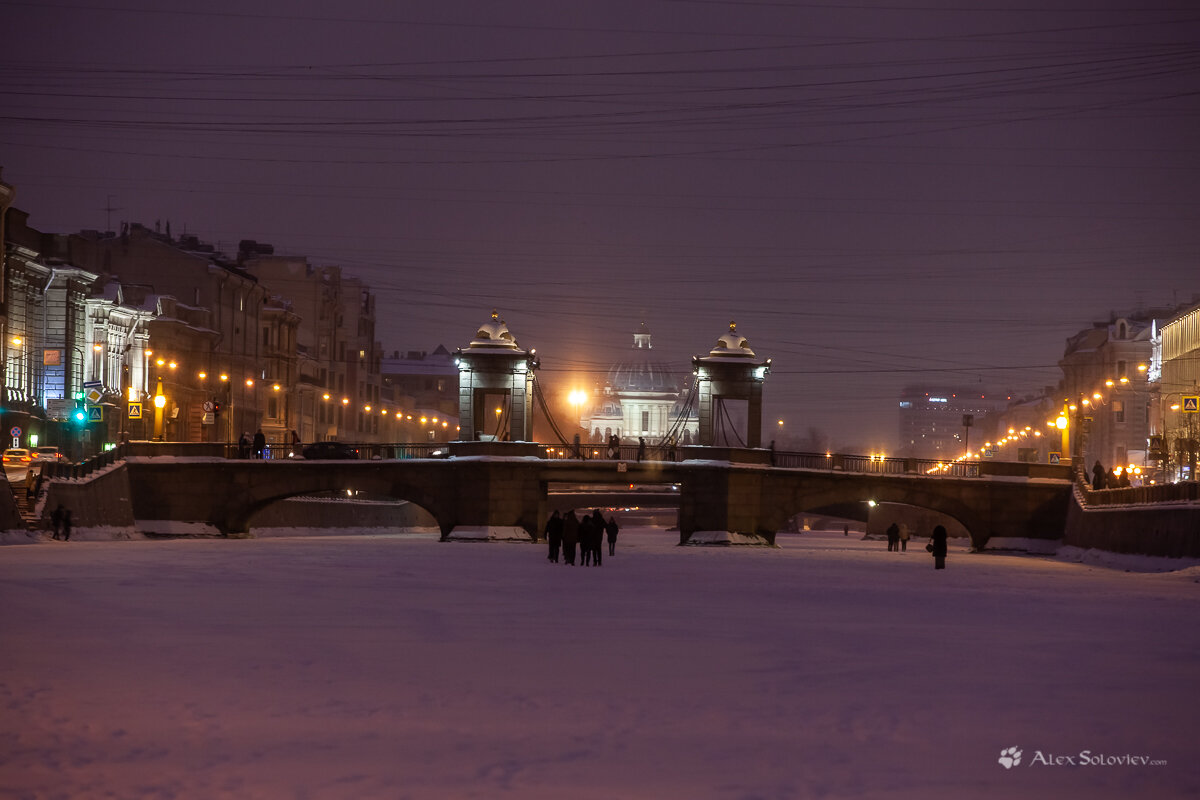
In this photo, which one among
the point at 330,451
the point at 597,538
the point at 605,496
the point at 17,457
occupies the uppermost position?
the point at 330,451

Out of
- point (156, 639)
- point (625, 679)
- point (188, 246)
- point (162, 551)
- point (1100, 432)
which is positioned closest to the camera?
point (625, 679)

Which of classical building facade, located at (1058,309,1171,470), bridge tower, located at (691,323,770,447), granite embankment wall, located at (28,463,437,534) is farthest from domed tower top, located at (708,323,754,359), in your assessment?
classical building facade, located at (1058,309,1171,470)

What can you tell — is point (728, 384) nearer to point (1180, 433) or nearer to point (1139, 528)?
point (1139, 528)

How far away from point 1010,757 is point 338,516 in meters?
80.0

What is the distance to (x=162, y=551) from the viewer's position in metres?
49.6

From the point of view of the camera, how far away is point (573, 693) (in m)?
18.8

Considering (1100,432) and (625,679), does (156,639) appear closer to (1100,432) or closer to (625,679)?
(625,679)

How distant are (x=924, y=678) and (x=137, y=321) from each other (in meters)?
78.2

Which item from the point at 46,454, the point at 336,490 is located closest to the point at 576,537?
the point at 336,490

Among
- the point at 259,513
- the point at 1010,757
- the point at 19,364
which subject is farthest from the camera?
the point at 259,513

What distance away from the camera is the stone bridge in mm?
72938

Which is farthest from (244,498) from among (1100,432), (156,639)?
(1100,432)

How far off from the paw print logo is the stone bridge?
5784 centimetres

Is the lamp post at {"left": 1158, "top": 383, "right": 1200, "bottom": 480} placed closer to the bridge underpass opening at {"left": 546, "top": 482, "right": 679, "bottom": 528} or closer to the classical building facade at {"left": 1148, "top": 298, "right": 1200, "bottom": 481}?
the classical building facade at {"left": 1148, "top": 298, "right": 1200, "bottom": 481}
